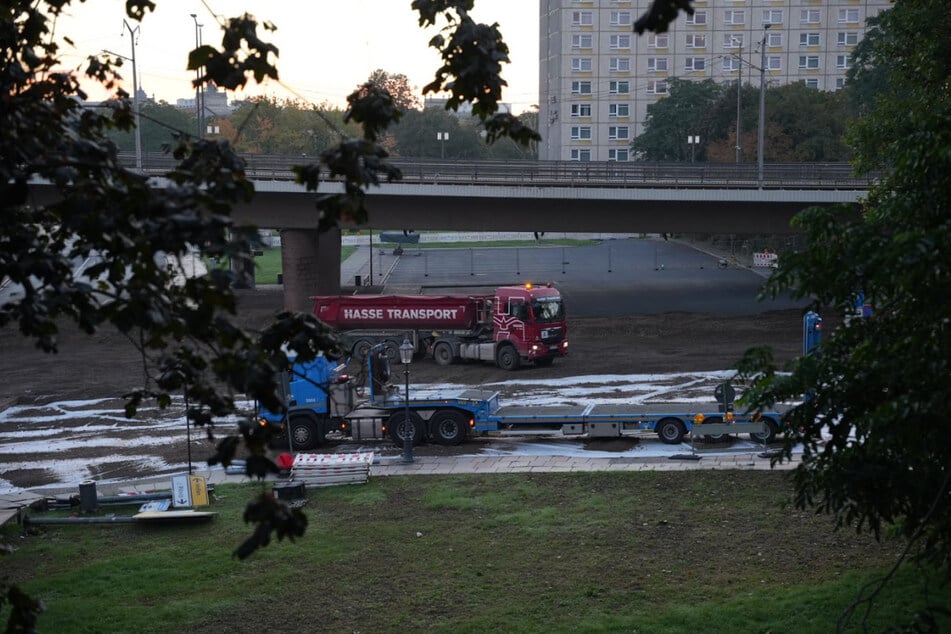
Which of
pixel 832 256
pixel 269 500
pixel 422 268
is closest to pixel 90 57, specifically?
pixel 269 500

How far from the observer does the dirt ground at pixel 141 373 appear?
1032 inches

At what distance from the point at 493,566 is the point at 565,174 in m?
34.8

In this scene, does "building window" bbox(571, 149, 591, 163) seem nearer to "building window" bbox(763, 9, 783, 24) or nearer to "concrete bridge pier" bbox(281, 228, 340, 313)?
"building window" bbox(763, 9, 783, 24)

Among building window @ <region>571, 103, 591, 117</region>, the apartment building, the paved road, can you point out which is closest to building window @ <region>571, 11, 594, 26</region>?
the apartment building

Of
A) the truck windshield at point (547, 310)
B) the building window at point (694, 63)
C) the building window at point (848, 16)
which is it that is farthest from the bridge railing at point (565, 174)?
the building window at point (848, 16)

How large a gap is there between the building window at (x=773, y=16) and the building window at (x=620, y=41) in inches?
544

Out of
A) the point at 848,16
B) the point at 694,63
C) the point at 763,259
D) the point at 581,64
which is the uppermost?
the point at 848,16

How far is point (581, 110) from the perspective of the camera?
105m

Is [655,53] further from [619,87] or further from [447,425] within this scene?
[447,425]

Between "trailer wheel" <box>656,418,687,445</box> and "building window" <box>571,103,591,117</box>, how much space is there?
83.5 m

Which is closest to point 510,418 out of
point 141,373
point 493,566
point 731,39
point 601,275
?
point 493,566

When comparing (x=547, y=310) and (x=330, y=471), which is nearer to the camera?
(x=330, y=471)

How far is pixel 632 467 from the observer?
22.4 m

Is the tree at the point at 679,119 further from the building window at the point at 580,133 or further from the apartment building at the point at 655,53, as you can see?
the building window at the point at 580,133
